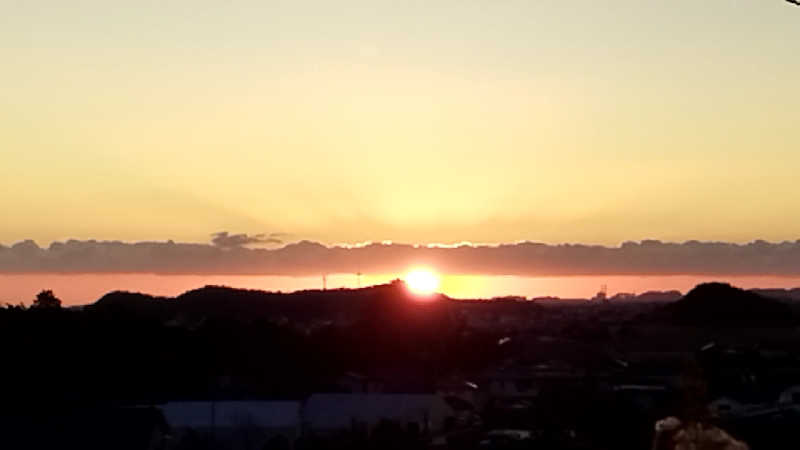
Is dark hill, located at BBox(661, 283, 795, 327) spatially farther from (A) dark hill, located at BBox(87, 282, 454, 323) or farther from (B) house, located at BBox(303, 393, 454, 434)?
(B) house, located at BBox(303, 393, 454, 434)

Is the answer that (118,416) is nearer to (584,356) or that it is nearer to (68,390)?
(68,390)

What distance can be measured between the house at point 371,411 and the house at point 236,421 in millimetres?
484

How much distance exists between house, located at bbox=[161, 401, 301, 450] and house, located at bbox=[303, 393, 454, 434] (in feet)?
1.59

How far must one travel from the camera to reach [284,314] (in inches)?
3342

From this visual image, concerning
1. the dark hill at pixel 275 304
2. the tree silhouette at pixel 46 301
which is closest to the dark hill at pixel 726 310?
the dark hill at pixel 275 304

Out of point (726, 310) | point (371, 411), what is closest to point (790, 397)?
point (371, 411)

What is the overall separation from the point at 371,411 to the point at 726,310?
5063 cm

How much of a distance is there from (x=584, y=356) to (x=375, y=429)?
70.3 feet

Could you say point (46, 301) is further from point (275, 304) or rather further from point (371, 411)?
point (275, 304)

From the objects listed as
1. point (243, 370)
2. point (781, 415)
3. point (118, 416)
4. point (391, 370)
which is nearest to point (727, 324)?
point (391, 370)

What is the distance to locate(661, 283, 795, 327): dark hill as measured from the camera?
7469 centimetres

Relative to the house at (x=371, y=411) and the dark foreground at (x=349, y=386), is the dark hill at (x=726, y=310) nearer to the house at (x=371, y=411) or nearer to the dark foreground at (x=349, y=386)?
the dark foreground at (x=349, y=386)

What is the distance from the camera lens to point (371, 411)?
98.7 feet

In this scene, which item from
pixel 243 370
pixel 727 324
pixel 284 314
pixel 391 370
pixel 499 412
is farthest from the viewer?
pixel 284 314
